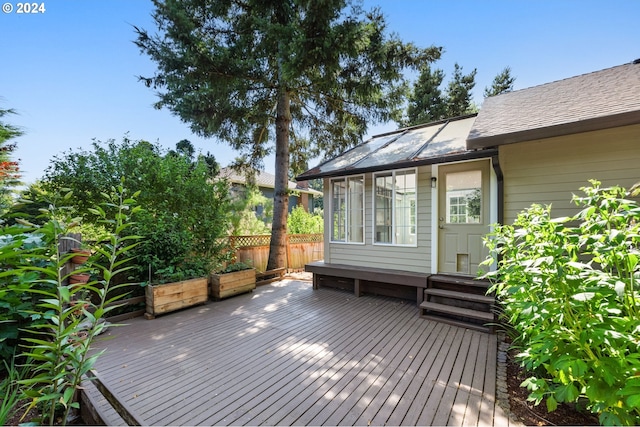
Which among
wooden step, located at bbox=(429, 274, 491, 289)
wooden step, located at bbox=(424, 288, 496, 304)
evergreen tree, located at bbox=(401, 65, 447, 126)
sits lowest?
wooden step, located at bbox=(424, 288, 496, 304)

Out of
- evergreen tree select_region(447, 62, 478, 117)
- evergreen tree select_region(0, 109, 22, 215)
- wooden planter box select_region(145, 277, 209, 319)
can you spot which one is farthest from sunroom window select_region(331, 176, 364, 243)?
evergreen tree select_region(447, 62, 478, 117)

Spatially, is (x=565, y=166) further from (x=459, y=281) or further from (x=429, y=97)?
(x=429, y=97)

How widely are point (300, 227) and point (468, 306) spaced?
22.7 feet

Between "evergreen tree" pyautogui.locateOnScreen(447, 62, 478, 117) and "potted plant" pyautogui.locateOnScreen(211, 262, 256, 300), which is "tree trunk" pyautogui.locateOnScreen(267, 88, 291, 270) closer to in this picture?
"potted plant" pyautogui.locateOnScreen(211, 262, 256, 300)

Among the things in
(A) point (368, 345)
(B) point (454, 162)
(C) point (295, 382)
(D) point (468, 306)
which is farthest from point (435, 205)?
(C) point (295, 382)

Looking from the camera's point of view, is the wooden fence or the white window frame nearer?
the white window frame

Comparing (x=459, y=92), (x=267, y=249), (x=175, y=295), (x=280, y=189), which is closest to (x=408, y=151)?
(x=280, y=189)

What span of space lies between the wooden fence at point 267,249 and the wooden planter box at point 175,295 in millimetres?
1527

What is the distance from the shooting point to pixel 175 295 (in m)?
4.42

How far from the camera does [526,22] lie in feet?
17.0

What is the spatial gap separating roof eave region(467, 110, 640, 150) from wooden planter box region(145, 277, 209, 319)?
5101 mm

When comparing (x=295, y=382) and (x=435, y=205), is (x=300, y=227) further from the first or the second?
(x=295, y=382)

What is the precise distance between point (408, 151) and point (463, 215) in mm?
1695

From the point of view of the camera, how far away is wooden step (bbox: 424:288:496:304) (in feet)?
12.1
